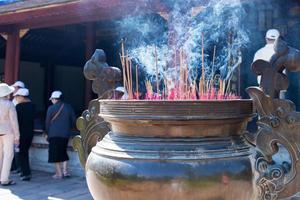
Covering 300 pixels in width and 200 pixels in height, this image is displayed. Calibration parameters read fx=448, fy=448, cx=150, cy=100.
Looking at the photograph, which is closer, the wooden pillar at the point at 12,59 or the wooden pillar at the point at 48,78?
the wooden pillar at the point at 12,59

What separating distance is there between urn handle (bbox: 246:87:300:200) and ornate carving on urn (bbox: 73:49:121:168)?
1.11 meters

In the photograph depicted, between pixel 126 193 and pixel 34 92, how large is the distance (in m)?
13.3

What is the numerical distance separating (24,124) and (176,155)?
17.8ft

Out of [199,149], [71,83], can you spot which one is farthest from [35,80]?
[199,149]

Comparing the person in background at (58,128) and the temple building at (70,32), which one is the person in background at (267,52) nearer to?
the temple building at (70,32)

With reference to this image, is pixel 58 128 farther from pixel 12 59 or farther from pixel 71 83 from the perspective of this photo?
pixel 71 83

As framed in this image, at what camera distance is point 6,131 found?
659cm

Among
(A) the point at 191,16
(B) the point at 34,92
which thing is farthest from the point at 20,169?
(B) the point at 34,92

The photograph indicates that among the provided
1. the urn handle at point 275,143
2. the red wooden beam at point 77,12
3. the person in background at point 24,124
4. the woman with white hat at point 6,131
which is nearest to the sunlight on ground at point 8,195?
A: the woman with white hat at point 6,131

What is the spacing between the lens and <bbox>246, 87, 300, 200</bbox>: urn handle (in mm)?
2422

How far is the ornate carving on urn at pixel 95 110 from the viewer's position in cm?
319

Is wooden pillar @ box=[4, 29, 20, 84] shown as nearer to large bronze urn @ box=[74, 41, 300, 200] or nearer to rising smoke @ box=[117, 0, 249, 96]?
rising smoke @ box=[117, 0, 249, 96]

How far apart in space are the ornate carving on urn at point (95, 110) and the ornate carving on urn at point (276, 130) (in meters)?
1.12

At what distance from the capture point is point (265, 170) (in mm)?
2482
